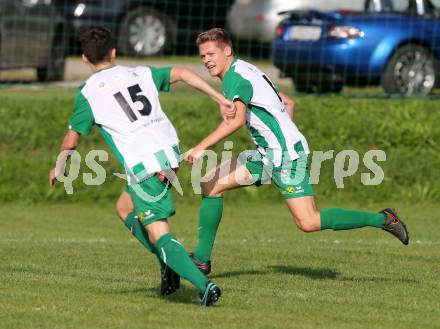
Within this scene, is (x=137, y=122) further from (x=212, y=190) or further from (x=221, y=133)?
(x=212, y=190)

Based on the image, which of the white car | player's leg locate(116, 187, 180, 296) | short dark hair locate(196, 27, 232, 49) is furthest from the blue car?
player's leg locate(116, 187, 180, 296)

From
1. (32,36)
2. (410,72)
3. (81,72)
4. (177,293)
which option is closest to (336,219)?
(177,293)

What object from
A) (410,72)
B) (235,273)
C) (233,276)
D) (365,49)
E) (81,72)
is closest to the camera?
(233,276)

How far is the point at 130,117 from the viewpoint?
7.78 m

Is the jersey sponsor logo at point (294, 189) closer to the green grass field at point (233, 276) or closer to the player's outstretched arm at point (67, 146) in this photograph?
the green grass field at point (233, 276)

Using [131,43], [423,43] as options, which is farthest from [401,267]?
[131,43]

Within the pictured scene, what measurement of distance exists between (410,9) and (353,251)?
7830 mm

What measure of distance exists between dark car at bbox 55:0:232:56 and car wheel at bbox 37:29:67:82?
366mm

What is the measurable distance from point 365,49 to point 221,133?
32.3 feet

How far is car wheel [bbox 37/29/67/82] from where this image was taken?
1969 centimetres

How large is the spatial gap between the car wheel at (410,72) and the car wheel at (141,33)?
4.67 meters

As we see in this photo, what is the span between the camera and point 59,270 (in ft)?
31.5

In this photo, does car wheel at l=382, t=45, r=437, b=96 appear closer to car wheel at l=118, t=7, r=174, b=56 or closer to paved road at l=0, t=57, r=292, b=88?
paved road at l=0, t=57, r=292, b=88

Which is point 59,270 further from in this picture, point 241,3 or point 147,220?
point 241,3
